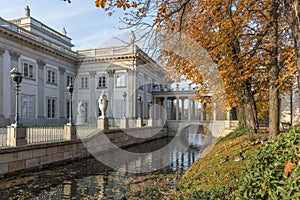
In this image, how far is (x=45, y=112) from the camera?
2978 cm

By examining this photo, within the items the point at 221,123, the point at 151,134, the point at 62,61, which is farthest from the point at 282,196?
the point at 62,61

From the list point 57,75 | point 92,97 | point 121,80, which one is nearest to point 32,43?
point 57,75

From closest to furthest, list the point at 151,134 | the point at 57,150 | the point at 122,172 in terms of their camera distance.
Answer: the point at 122,172, the point at 57,150, the point at 151,134

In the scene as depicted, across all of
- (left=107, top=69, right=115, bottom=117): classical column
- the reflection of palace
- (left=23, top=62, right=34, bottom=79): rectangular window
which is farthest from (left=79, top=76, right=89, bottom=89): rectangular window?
(left=23, top=62, right=34, bottom=79): rectangular window

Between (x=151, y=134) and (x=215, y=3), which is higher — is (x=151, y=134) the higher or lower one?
the lower one

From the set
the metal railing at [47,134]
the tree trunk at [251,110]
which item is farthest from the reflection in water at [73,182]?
the tree trunk at [251,110]

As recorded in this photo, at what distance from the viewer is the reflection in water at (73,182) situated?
7.45m

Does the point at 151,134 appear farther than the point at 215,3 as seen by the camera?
Yes

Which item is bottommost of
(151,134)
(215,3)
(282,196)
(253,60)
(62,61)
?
(151,134)

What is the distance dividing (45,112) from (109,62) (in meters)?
11.1

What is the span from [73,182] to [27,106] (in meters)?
21.0

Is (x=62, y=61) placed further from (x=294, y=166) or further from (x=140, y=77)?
(x=294, y=166)

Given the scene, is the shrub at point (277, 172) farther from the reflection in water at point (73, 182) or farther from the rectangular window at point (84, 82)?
the rectangular window at point (84, 82)

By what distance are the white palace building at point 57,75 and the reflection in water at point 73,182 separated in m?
12.7
